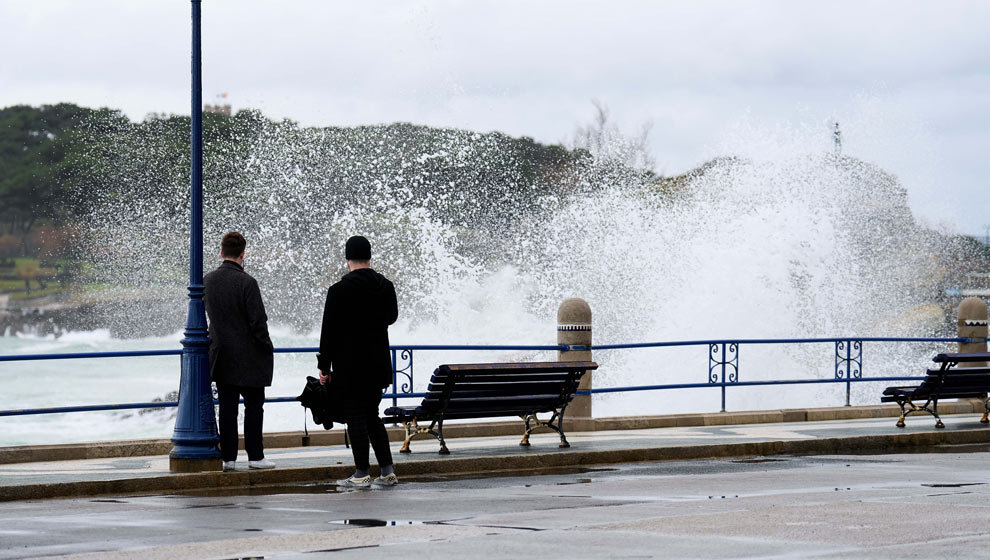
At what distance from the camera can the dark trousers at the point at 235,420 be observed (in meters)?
12.7

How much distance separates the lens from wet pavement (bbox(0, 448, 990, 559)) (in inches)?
318

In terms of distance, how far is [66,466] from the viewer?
43.6 ft

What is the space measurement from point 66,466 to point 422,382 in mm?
32154

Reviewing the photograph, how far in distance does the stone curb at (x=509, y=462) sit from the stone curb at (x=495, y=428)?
2305 mm

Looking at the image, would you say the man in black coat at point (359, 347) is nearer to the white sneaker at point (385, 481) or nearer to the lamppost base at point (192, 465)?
the white sneaker at point (385, 481)

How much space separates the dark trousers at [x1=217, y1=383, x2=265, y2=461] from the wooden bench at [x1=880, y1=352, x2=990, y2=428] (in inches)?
342

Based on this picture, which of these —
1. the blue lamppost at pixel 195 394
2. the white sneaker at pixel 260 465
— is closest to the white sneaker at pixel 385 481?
the white sneaker at pixel 260 465

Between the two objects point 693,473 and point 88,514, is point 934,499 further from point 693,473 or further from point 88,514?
point 88,514

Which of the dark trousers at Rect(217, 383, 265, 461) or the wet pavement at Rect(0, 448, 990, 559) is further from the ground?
the dark trousers at Rect(217, 383, 265, 461)

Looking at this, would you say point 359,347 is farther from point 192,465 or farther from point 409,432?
point 409,432

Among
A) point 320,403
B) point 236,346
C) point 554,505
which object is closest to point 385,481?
point 320,403

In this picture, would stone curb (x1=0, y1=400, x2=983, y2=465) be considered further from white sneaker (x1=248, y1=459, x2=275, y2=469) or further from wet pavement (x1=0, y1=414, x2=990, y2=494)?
white sneaker (x1=248, y1=459, x2=275, y2=469)

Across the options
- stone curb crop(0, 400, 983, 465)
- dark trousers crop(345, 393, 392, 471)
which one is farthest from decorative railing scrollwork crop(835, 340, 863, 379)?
dark trousers crop(345, 393, 392, 471)

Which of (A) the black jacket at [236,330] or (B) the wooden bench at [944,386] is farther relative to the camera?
(B) the wooden bench at [944,386]
